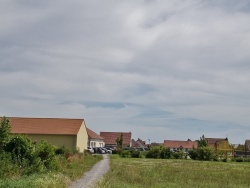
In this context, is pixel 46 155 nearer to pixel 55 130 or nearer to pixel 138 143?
pixel 55 130

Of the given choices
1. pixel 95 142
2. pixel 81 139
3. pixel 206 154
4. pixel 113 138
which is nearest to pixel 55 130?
pixel 81 139

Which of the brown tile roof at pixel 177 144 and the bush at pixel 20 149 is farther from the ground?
the brown tile roof at pixel 177 144

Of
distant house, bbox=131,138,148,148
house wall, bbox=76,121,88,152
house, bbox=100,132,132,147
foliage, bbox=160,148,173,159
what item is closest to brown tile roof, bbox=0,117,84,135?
house wall, bbox=76,121,88,152

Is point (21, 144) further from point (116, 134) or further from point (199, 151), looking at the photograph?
point (116, 134)

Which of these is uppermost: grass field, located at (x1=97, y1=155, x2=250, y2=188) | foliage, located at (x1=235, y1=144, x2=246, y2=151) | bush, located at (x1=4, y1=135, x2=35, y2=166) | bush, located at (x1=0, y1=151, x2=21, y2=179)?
foliage, located at (x1=235, y1=144, x2=246, y2=151)

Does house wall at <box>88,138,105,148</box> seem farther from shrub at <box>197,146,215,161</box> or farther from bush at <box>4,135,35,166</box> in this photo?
bush at <box>4,135,35,166</box>

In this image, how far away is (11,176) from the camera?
1928 centimetres

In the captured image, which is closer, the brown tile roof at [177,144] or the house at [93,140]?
the house at [93,140]

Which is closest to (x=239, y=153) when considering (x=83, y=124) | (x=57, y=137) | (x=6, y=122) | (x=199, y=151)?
(x=199, y=151)

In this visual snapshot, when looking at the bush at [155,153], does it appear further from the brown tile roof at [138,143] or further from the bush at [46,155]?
the brown tile roof at [138,143]

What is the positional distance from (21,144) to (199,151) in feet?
144

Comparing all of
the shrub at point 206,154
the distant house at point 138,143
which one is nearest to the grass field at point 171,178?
the shrub at point 206,154

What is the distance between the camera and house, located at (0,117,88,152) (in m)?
52.4

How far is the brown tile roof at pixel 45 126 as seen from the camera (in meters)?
53.7
